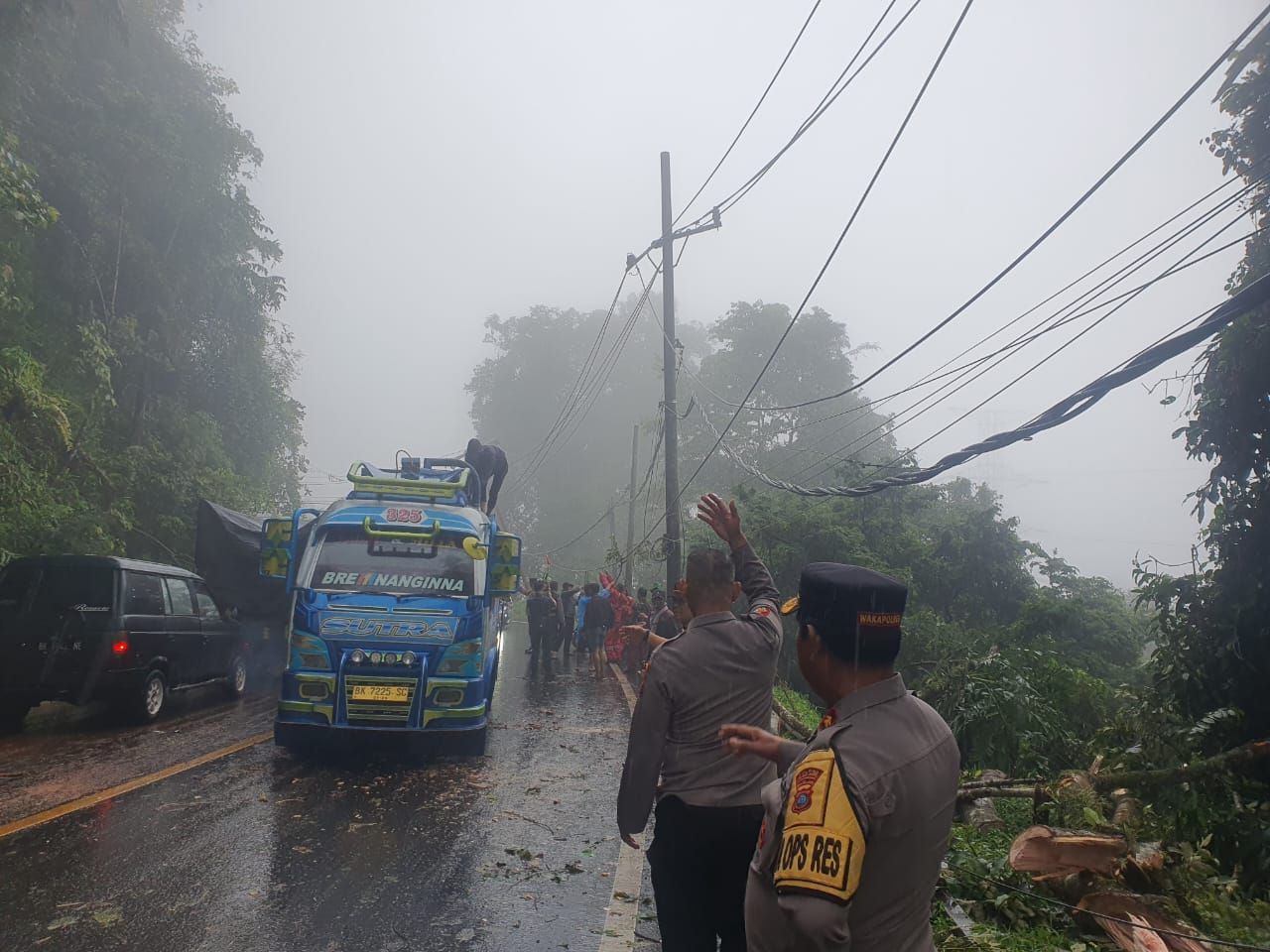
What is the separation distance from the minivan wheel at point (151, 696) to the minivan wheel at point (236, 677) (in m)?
2.16

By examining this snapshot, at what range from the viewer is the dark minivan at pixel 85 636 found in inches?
371

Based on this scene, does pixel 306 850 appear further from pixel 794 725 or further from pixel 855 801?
pixel 794 725

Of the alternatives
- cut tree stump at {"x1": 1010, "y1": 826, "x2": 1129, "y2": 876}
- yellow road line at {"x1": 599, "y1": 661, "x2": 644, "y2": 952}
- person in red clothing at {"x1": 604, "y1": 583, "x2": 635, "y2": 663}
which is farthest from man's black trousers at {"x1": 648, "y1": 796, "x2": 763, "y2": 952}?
person in red clothing at {"x1": 604, "y1": 583, "x2": 635, "y2": 663}

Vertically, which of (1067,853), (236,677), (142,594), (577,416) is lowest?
(1067,853)

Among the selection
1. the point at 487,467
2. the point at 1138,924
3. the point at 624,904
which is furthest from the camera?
the point at 487,467

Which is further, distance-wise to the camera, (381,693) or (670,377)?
(670,377)

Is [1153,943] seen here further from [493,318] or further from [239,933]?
[493,318]

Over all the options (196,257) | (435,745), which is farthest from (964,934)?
(196,257)

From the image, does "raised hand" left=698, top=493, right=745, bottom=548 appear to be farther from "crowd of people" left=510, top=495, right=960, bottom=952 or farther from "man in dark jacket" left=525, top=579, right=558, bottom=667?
"man in dark jacket" left=525, top=579, right=558, bottom=667

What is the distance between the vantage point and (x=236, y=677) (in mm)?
13164

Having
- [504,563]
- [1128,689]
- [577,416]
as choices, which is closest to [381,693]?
[504,563]

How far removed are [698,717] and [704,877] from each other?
56 cm

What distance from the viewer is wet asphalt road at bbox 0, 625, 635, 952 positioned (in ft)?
15.2

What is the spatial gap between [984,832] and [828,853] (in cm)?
549
